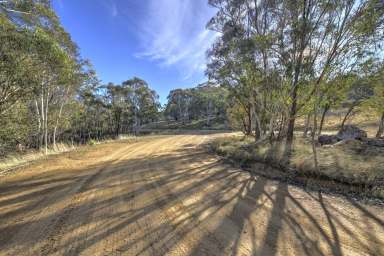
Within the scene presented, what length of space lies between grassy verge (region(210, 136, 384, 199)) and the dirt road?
0.95m

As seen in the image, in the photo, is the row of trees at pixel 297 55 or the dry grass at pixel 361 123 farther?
the dry grass at pixel 361 123

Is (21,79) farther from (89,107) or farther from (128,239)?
(89,107)

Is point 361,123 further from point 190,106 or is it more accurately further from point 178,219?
point 190,106

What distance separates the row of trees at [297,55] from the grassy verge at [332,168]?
1226 millimetres

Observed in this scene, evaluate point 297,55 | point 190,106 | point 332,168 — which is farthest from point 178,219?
point 190,106

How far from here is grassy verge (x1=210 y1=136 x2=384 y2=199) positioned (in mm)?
6137

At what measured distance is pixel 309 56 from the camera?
1061 cm

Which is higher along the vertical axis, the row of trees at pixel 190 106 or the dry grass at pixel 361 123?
the row of trees at pixel 190 106

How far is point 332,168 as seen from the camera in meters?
7.23

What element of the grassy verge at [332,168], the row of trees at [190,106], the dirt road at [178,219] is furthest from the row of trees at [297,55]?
the row of trees at [190,106]

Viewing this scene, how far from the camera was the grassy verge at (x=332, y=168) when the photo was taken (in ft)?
20.1

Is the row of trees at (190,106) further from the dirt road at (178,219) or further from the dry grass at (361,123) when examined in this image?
the dirt road at (178,219)

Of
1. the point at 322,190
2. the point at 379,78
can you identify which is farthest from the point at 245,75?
the point at 322,190

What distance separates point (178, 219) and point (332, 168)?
5.81 meters
